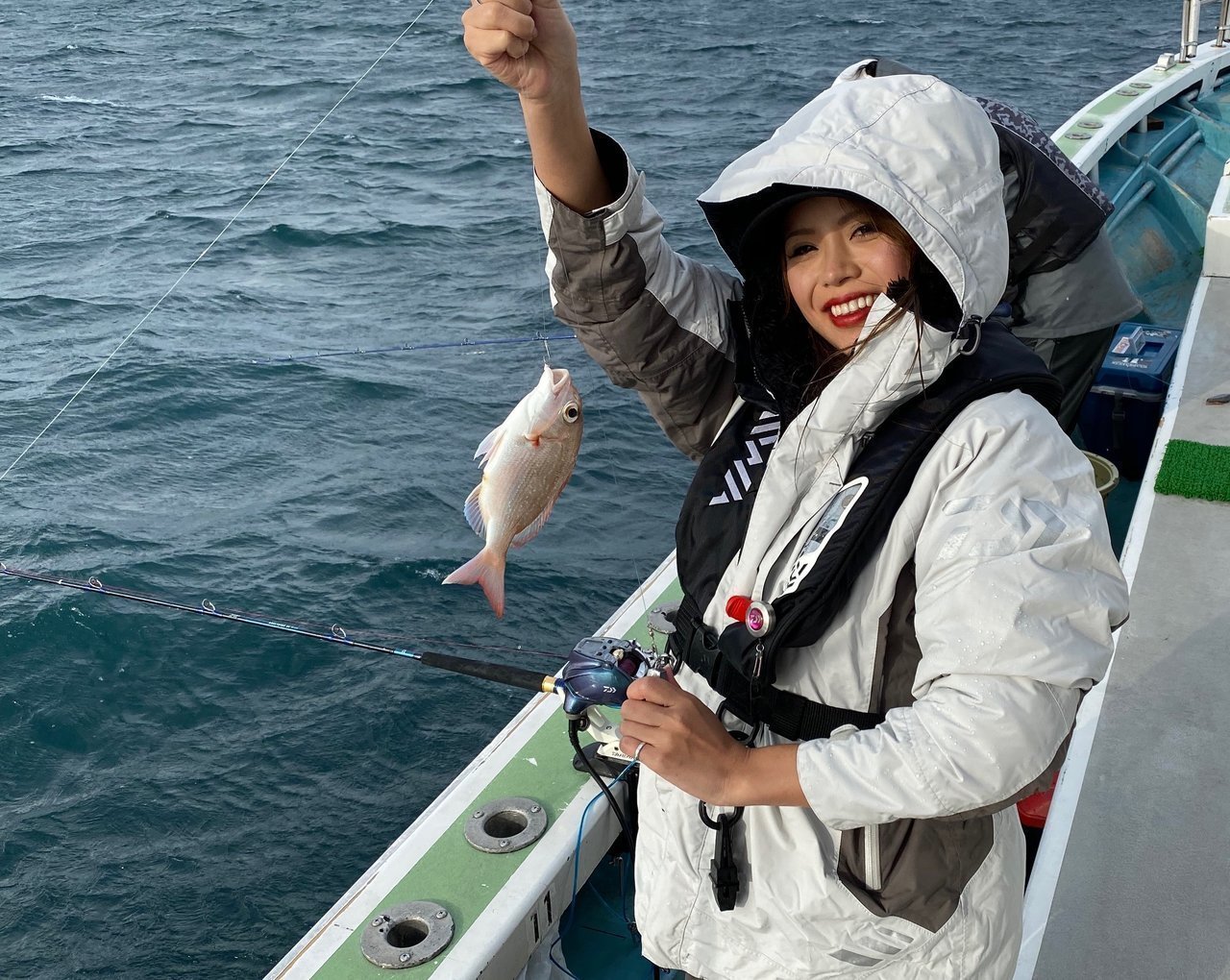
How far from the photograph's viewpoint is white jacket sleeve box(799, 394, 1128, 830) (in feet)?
5.28

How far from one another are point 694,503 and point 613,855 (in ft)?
6.64

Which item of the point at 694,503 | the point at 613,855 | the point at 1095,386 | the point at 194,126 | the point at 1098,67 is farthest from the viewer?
the point at 1098,67

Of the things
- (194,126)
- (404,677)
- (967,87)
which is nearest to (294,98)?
(194,126)

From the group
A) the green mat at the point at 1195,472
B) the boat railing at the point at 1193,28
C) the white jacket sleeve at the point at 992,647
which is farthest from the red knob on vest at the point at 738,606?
the boat railing at the point at 1193,28

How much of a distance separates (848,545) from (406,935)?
190cm

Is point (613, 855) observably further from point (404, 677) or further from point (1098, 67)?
point (1098, 67)

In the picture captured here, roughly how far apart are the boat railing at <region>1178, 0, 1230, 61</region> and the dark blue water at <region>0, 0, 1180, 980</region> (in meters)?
3.71

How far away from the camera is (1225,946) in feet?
10.1

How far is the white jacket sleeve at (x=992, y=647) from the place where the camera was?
1.61 metres

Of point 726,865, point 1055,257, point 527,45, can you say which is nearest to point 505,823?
point 726,865

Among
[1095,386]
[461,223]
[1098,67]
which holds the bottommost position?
[1098,67]

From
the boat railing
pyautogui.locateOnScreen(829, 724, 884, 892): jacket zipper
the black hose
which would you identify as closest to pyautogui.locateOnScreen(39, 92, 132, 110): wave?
the boat railing

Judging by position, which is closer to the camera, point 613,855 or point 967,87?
point 613,855

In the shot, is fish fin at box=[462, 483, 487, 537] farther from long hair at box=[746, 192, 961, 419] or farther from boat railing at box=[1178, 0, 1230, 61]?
boat railing at box=[1178, 0, 1230, 61]
